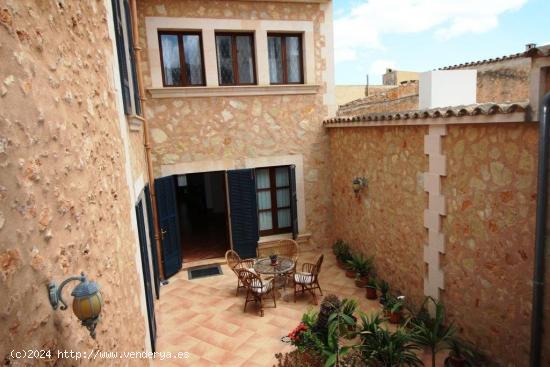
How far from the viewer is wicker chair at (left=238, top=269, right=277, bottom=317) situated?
617 centimetres

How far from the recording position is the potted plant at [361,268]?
7043mm

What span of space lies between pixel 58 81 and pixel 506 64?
37.5 ft

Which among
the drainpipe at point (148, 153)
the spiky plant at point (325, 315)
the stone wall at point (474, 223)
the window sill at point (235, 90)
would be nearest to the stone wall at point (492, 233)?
the stone wall at point (474, 223)

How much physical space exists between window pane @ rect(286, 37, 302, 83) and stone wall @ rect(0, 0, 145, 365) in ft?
19.1

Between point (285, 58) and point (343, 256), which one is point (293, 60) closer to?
point (285, 58)

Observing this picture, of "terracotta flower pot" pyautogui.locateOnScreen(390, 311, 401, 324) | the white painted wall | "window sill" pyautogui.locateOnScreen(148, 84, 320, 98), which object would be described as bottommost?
"terracotta flower pot" pyautogui.locateOnScreen(390, 311, 401, 324)

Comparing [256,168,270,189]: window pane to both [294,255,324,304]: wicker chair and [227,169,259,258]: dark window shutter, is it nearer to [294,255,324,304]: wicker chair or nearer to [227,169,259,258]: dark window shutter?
[227,169,259,258]: dark window shutter

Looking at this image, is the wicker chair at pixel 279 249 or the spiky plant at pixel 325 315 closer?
the spiky plant at pixel 325 315

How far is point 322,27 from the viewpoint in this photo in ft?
27.8

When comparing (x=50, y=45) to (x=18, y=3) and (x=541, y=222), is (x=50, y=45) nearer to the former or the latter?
(x=18, y=3)

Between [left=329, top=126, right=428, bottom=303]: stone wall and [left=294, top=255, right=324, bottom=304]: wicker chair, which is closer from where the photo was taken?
[left=329, top=126, right=428, bottom=303]: stone wall

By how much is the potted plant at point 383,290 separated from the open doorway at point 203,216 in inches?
156

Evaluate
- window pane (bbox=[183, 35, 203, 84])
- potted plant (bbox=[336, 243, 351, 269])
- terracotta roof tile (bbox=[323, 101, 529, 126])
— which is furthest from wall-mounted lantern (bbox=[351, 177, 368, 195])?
window pane (bbox=[183, 35, 203, 84])

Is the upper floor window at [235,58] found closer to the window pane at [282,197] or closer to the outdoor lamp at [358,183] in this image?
the window pane at [282,197]
